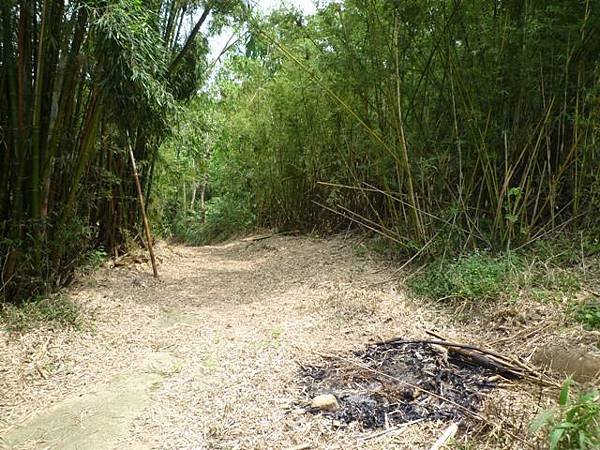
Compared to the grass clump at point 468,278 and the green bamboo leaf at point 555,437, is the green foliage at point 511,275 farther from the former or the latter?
the green bamboo leaf at point 555,437

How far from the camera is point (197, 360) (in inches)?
84.9

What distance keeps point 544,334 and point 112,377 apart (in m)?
2.09

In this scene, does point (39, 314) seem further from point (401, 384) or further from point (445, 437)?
point (445, 437)

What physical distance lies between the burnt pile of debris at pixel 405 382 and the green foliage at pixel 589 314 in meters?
0.50

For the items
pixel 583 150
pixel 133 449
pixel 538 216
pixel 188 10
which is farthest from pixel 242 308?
pixel 188 10

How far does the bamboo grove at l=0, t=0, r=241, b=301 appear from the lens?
2.45 metres

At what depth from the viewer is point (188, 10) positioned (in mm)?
4258

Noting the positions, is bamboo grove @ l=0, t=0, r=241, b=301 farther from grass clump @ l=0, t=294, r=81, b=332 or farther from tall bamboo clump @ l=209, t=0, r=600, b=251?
tall bamboo clump @ l=209, t=0, r=600, b=251

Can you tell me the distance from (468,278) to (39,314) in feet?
8.58

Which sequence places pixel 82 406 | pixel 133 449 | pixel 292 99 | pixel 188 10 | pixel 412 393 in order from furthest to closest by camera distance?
pixel 292 99 → pixel 188 10 → pixel 82 406 → pixel 412 393 → pixel 133 449

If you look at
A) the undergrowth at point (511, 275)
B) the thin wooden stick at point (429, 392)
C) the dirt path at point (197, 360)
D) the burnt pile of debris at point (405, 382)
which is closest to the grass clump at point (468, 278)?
the undergrowth at point (511, 275)

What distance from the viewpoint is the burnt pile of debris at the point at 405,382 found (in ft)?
5.08

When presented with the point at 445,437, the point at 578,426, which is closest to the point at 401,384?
the point at 445,437

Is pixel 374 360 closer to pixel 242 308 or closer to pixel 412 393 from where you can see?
pixel 412 393
